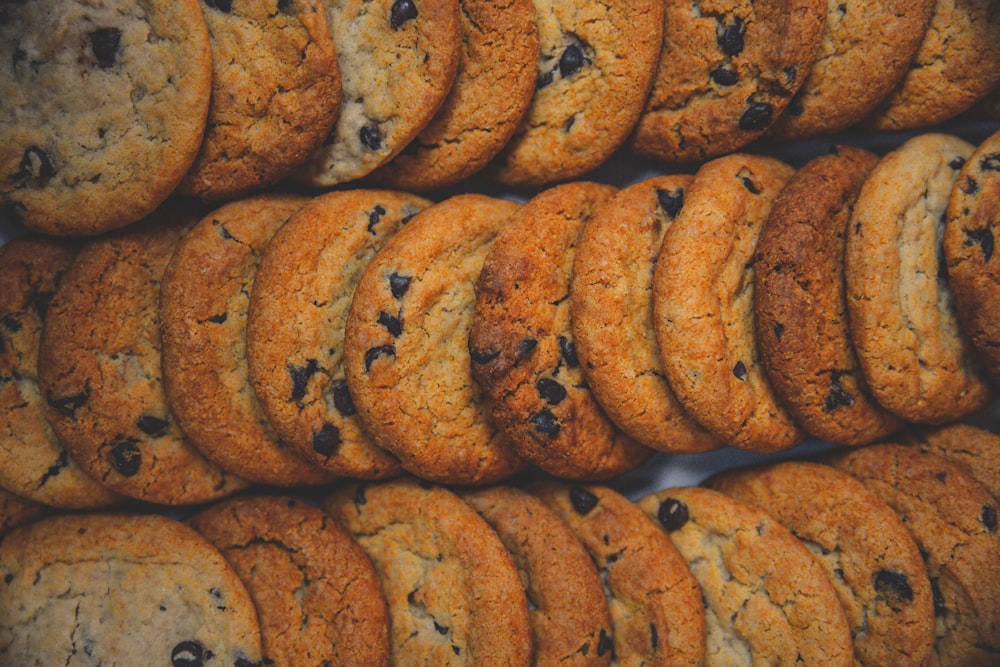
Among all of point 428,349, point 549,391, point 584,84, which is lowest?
point 549,391

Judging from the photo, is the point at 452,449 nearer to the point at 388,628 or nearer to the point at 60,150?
the point at 388,628

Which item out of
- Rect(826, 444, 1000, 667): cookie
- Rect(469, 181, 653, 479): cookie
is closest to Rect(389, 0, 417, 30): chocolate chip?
Rect(469, 181, 653, 479): cookie

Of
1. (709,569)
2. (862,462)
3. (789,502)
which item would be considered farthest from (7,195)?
(862,462)

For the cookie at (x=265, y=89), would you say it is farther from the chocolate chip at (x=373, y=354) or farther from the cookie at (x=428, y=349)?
the chocolate chip at (x=373, y=354)

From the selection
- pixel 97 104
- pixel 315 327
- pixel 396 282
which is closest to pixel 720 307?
pixel 396 282

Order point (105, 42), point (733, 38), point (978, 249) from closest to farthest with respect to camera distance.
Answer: point (105, 42) → point (978, 249) → point (733, 38)

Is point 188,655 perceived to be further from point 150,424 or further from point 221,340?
point 221,340

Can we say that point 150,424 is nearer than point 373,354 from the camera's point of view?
No
